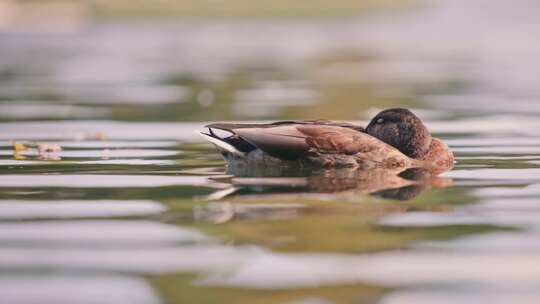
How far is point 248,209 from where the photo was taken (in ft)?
31.3

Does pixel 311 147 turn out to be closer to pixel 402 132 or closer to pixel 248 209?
pixel 402 132

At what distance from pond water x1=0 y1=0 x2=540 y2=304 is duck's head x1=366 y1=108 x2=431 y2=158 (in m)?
0.44

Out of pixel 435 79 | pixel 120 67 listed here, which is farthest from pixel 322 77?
pixel 120 67

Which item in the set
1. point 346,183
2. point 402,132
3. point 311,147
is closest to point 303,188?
point 346,183

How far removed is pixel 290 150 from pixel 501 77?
787 inches

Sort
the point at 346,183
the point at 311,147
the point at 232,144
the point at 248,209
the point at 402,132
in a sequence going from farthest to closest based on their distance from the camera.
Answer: the point at 402,132, the point at 232,144, the point at 311,147, the point at 346,183, the point at 248,209

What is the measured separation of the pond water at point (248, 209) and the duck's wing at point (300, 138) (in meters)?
0.34

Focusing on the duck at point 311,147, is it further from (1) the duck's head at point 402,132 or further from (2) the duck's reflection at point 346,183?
(2) the duck's reflection at point 346,183

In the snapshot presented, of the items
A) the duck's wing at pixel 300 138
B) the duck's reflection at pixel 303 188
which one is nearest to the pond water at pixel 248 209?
the duck's reflection at pixel 303 188

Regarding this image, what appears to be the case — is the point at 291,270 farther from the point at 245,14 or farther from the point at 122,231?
the point at 245,14

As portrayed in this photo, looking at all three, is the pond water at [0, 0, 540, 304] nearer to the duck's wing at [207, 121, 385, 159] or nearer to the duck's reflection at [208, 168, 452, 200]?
the duck's reflection at [208, 168, 452, 200]

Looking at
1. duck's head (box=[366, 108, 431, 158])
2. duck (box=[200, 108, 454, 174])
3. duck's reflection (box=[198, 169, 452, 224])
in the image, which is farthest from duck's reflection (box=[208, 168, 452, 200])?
duck's head (box=[366, 108, 431, 158])

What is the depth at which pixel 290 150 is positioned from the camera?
11.9m

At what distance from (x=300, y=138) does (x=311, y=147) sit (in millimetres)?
120
